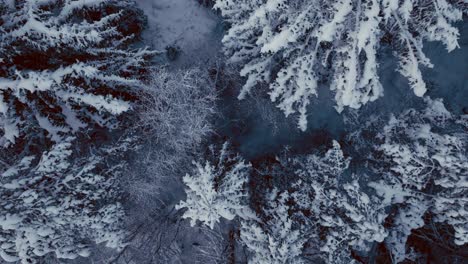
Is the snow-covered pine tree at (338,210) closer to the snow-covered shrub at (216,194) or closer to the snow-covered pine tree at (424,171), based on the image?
the snow-covered pine tree at (424,171)

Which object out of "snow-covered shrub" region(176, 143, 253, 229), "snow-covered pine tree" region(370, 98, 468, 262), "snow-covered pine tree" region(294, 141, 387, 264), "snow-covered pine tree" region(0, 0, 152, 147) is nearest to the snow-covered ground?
"snow-covered pine tree" region(0, 0, 152, 147)

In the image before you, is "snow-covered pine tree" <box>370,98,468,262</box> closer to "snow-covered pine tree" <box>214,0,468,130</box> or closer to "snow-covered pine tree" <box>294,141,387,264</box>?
"snow-covered pine tree" <box>294,141,387,264</box>

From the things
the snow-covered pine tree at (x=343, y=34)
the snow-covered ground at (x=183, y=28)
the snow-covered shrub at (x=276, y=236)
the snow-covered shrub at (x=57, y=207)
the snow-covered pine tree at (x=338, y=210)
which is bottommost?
the snow-covered shrub at (x=57, y=207)

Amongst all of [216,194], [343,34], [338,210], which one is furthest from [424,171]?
[216,194]

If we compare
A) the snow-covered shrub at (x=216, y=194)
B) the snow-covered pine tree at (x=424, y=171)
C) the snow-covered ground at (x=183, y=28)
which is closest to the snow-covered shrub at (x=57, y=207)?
the snow-covered shrub at (x=216, y=194)

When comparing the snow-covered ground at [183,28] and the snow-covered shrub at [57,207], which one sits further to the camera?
the snow-covered ground at [183,28]
